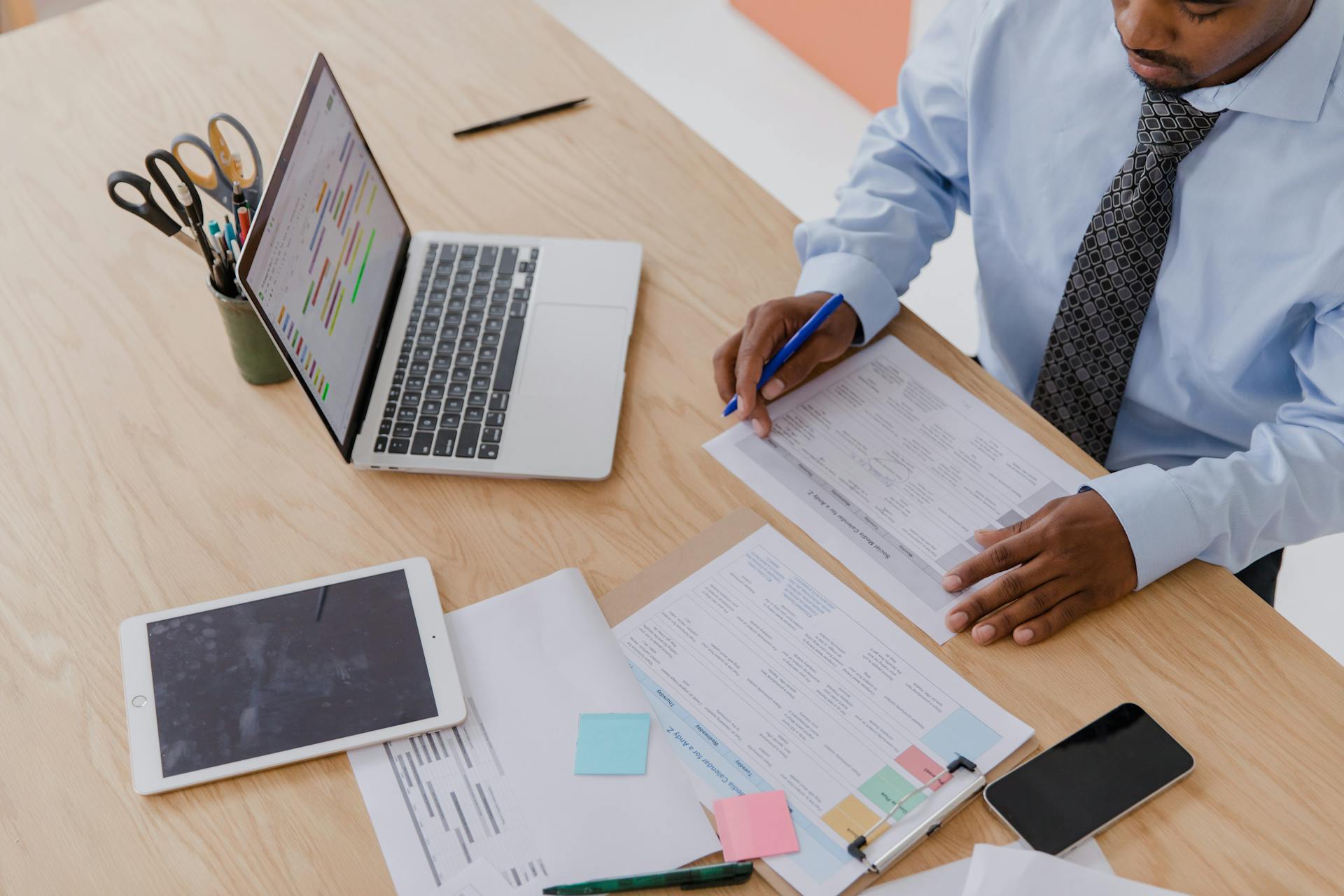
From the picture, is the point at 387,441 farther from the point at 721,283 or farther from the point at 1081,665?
the point at 1081,665

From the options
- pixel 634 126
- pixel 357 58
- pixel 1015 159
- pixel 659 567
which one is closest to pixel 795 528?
pixel 659 567

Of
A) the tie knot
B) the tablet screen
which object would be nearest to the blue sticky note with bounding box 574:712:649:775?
the tablet screen

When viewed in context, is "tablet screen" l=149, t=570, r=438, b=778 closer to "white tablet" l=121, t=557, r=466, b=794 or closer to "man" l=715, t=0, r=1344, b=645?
"white tablet" l=121, t=557, r=466, b=794

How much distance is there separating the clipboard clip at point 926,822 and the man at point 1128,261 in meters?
0.12

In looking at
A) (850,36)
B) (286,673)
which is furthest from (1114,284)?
(850,36)

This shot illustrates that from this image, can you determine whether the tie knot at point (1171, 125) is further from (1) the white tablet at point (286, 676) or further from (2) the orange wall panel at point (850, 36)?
(2) the orange wall panel at point (850, 36)

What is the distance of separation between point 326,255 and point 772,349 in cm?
41

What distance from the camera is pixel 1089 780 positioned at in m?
0.86

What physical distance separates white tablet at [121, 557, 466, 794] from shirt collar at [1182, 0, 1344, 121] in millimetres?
790

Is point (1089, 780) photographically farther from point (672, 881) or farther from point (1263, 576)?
point (1263, 576)

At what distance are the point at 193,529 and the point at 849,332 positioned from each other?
2.03 ft

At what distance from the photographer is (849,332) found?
113cm

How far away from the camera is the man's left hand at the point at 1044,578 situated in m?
0.94

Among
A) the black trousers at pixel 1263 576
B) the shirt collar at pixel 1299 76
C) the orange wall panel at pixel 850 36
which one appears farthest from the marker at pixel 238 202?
the orange wall panel at pixel 850 36
